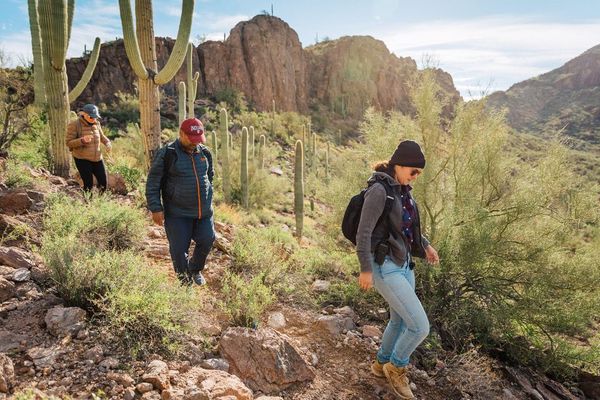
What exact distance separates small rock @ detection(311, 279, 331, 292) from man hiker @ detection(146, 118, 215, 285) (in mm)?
1925

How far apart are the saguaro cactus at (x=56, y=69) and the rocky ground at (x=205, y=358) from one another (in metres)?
2.26

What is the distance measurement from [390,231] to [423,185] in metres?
3.44

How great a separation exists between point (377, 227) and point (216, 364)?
1.51 meters

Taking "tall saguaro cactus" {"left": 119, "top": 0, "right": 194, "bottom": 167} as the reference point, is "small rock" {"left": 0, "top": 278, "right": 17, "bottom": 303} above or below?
below

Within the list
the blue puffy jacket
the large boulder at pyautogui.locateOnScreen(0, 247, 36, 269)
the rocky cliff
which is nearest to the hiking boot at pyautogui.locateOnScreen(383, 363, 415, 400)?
the blue puffy jacket

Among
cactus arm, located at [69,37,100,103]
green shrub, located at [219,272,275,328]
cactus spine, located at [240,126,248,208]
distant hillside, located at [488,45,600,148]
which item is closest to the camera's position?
green shrub, located at [219,272,275,328]

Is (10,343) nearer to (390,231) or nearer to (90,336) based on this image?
(90,336)

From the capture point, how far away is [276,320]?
399 cm

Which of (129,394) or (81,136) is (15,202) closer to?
(81,136)

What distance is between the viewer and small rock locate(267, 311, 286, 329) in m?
3.91

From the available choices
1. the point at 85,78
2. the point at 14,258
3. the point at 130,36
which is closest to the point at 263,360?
the point at 14,258

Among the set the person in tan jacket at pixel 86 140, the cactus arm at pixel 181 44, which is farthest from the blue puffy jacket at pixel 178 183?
the cactus arm at pixel 181 44

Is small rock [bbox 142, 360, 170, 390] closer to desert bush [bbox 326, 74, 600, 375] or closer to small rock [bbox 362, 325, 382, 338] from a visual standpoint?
small rock [bbox 362, 325, 382, 338]

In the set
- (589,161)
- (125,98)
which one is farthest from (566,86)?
(125,98)
